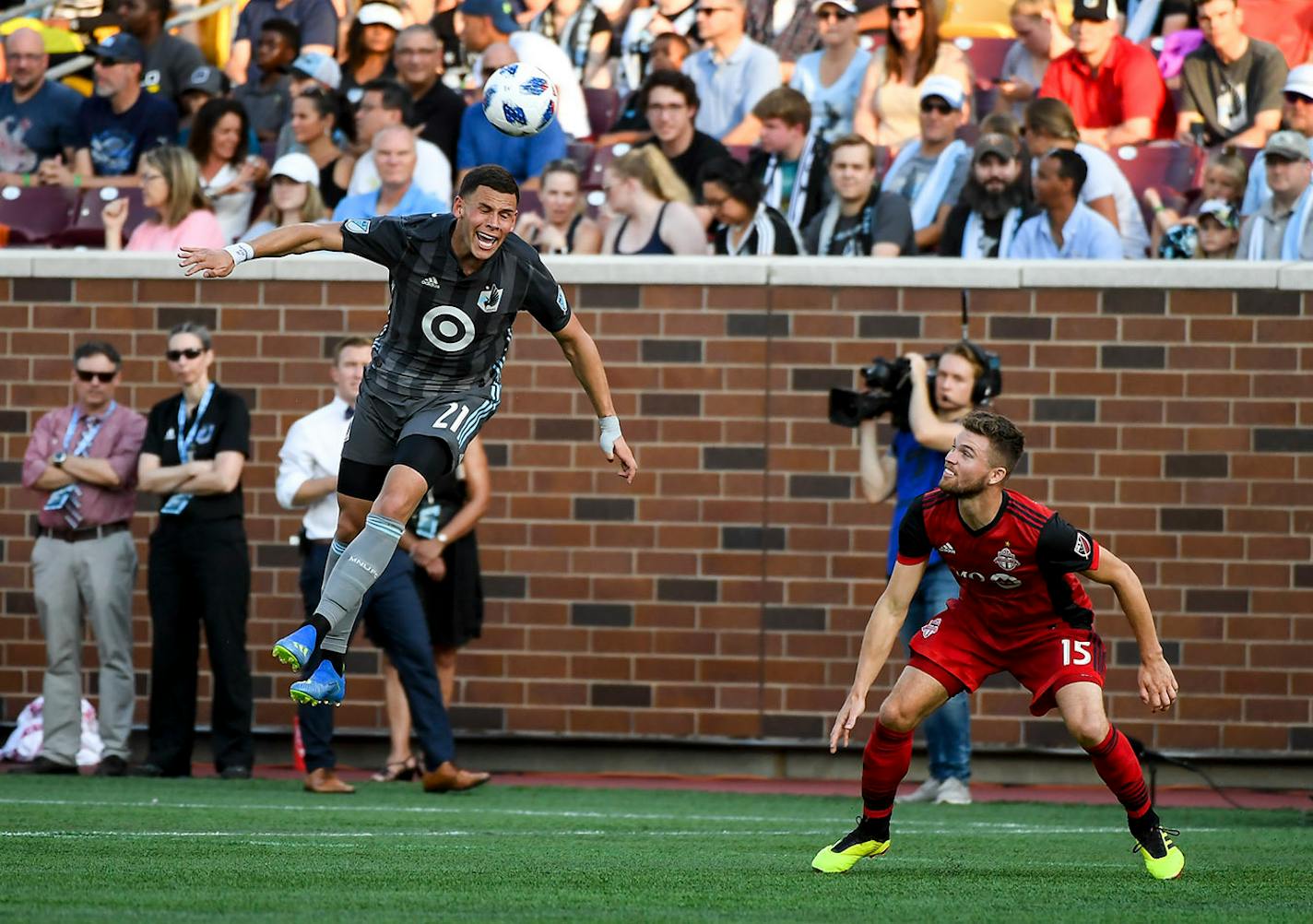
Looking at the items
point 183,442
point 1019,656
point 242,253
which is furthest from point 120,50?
point 1019,656

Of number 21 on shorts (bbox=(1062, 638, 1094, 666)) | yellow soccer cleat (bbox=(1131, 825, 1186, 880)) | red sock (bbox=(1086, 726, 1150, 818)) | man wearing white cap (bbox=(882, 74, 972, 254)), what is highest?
man wearing white cap (bbox=(882, 74, 972, 254))

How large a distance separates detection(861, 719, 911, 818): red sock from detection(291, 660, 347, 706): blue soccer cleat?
6.80ft

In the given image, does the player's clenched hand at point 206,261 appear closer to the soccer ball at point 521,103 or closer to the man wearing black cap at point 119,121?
the soccer ball at point 521,103

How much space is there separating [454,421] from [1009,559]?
2277 millimetres

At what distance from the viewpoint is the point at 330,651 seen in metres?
7.95

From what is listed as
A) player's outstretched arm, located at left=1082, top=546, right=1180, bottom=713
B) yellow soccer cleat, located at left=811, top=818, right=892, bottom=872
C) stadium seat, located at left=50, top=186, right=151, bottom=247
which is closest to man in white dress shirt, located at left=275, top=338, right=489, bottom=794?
stadium seat, located at left=50, top=186, right=151, bottom=247

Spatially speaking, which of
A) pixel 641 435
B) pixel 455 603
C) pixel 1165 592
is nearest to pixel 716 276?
pixel 641 435

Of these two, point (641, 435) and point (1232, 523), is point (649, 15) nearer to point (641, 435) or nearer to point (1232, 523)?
point (641, 435)

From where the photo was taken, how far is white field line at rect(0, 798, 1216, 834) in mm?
9469

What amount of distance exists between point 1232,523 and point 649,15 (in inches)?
239

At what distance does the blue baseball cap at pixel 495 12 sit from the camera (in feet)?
49.0

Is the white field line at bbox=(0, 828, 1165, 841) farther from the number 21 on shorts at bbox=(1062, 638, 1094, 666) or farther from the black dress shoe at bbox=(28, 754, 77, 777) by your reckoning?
the black dress shoe at bbox=(28, 754, 77, 777)

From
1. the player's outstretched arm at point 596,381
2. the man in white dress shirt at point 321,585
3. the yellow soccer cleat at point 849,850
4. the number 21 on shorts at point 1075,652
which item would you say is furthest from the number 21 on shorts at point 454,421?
the man in white dress shirt at point 321,585

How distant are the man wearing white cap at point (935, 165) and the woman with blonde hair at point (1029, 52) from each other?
0.87m
